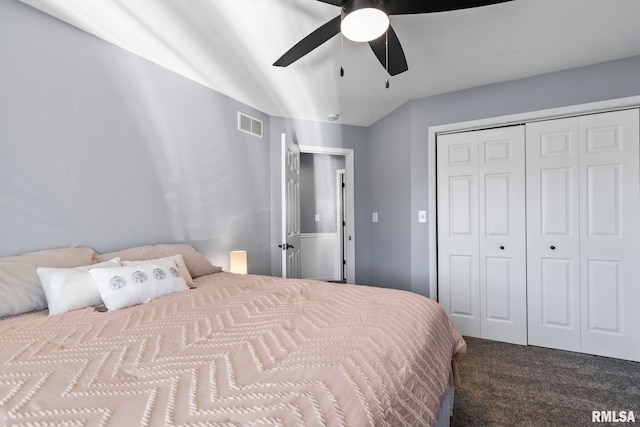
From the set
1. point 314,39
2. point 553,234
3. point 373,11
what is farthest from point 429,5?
point 553,234

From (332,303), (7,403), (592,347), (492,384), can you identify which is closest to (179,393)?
(7,403)

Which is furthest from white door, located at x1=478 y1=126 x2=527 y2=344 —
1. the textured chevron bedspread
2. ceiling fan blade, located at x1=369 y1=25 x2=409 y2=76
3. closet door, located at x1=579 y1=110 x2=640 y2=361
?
the textured chevron bedspread

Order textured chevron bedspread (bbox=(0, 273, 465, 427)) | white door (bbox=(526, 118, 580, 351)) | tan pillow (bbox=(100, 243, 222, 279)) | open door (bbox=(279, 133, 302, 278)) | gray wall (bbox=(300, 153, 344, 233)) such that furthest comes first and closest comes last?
1. gray wall (bbox=(300, 153, 344, 233))
2. open door (bbox=(279, 133, 302, 278))
3. white door (bbox=(526, 118, 580, 351))
4. tan pillow (bbox=(100, 243, 222, 279))
5. textured chevron bedspread (bbox=(0, 273, 465, 427))

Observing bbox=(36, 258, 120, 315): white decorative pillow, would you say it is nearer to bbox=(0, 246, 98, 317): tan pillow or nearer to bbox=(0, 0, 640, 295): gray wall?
bbox=(0, 246, 98, 317): tan pillow

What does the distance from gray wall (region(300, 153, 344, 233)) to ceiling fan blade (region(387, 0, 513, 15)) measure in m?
3.70

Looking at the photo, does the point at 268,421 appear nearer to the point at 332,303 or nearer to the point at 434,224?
the point at 332,303

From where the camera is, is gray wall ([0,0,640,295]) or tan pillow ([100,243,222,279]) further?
tan pillow ([100,243,222,279])

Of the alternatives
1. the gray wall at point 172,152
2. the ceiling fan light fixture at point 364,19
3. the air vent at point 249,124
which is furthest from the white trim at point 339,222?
the ceiling fan light fixture at point 364,19

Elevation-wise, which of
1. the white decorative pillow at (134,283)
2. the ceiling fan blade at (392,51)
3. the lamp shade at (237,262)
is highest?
the ceiling fan blade at (392,51)

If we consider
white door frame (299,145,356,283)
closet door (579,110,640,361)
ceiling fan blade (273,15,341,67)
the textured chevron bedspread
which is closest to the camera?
the textured chevron bedspread

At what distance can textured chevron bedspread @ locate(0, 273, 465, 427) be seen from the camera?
62cm

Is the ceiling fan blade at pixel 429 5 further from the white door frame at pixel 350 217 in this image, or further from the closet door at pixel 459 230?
the white door frame at pixel 350 217

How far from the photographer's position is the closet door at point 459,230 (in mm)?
2748

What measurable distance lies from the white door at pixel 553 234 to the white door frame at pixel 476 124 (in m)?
0.08
